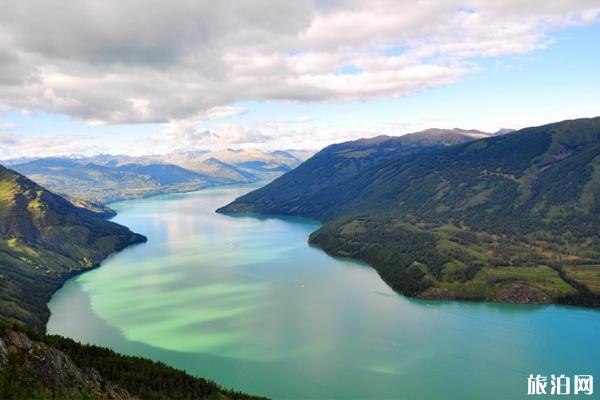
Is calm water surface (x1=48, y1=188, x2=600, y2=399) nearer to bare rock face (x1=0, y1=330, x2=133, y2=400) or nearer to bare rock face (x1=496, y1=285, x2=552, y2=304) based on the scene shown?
bare rock face (x1=496, y1=285, x2=552, y2=304)

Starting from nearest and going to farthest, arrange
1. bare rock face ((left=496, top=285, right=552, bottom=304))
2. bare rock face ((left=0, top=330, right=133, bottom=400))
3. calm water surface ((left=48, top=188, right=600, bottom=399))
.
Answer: bare rock face ((left=0, top=330, right=133, bottom=400))
calm water surface ((left=48, top=188, right=600, bottom=399))
bare rock face ((left=496, top=285, right=552, bottom=304))

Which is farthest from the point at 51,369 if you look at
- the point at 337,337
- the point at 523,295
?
the point at 523,295

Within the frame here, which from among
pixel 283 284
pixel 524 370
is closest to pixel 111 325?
pixel 283 284

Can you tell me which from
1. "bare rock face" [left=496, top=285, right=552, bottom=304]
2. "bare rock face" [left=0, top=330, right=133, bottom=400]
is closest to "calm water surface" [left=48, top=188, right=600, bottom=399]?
"bare rock face" [left=496, top=285, right=552, bottom=304]

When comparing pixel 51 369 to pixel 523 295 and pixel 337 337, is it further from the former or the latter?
pixel 523 295

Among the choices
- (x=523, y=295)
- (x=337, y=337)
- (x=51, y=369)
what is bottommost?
(x=337, y=337)

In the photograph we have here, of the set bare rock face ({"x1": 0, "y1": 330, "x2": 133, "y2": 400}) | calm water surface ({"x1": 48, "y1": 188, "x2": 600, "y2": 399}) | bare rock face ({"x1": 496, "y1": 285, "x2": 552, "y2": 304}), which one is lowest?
calm water surface ({"x1": 48, "y1": 188, "x2": 600, "y2": 399})

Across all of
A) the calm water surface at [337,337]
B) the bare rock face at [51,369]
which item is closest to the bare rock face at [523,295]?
the calm water surface at [337,337]
